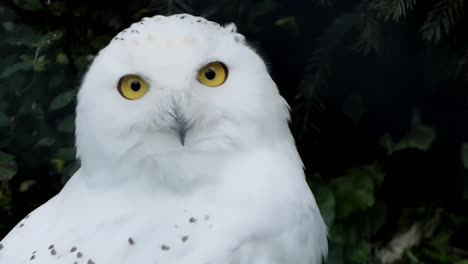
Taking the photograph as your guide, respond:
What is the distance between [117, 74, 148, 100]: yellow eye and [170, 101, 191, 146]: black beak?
0.29ft

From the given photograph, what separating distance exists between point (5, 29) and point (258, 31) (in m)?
0.83

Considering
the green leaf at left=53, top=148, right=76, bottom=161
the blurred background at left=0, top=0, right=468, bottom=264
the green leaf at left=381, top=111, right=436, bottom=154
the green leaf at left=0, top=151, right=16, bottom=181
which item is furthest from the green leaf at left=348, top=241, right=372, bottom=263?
the green leaf at left=0, top=151, right=16, bottom=181

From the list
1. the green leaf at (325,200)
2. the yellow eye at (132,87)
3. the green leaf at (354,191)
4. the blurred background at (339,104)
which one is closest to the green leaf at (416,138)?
the blurred background at (339,104)

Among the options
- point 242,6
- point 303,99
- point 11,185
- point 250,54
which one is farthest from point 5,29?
point 250,54

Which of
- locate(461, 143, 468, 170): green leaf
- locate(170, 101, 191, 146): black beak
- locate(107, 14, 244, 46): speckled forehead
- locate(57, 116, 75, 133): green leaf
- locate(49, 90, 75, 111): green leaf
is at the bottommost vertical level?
locate(461, 143, 468, 170): green leaf

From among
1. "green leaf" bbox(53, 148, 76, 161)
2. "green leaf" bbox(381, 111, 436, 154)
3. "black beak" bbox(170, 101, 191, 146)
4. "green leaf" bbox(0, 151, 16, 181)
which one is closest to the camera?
"black beak" bbox(170, 101, 191, 146)

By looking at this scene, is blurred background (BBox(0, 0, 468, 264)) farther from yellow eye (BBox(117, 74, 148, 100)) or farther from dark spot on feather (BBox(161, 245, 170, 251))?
dark spot on feather (BBox(161, 245, 170, 251))

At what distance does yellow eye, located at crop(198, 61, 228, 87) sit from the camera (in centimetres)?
206

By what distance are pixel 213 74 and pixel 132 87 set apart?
0.18 m

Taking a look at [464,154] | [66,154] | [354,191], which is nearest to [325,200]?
[354,191]

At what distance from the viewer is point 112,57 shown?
2.10 metres

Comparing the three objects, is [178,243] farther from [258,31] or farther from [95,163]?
[258,31]

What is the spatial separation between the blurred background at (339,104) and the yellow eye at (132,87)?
2.63 feet

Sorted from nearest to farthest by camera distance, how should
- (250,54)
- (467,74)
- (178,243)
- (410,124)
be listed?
(178,243) < (250,54) < (467,74) < (410,124)
